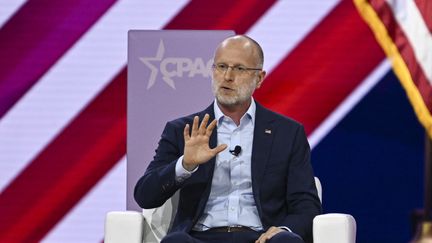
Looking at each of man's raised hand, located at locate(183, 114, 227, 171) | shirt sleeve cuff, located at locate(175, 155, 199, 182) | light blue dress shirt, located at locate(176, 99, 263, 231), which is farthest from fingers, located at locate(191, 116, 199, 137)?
light blue dress shirt, located at locate(176, 99, 263, 231)

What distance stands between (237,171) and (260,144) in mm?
155

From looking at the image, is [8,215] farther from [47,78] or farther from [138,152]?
[138,152]

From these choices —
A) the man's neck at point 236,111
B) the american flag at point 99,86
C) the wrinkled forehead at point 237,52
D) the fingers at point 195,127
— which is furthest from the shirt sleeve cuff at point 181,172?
the american flag at point 99,86

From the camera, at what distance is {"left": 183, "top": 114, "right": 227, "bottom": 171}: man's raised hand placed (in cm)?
359

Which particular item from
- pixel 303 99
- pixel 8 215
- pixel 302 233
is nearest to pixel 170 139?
pixel 302 233

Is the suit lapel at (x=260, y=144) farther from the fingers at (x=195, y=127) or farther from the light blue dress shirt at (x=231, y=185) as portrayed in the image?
Answer: the fingers at (x=195, y=127)

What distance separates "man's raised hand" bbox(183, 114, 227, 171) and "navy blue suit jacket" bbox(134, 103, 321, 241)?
110 mm

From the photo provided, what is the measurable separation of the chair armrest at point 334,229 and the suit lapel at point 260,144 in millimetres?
294

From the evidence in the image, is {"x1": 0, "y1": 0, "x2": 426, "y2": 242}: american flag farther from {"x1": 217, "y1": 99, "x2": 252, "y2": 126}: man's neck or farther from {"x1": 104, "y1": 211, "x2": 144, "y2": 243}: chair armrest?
{"x1": 104, "y1": 211, "x2": 144, "y2": 243}: chair armrest

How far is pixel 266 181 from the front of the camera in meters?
3.83

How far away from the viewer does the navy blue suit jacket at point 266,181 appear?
3.74 metres

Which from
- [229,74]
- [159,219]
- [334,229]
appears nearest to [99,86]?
[159,219]

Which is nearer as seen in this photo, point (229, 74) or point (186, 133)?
point (186, 133)

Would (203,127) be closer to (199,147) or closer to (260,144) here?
(199,147)
